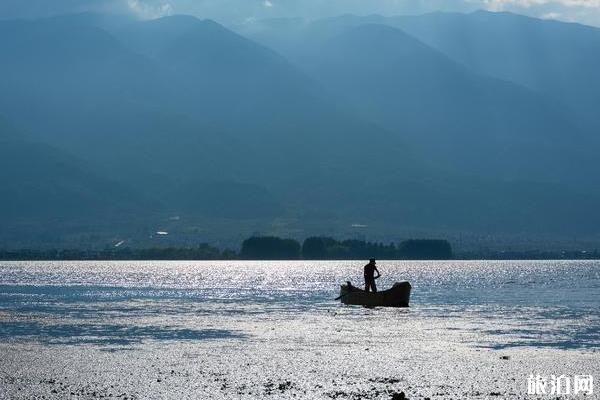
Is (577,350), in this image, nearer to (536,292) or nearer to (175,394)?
(175,394)

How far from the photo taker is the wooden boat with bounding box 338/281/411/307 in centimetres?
9825

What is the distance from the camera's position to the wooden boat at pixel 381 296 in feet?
322

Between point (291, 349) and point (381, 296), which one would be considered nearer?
point (291, 349)

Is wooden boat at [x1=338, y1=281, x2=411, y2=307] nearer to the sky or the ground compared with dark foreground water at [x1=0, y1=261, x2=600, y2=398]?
nearer to the sky

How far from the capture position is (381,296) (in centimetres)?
10019

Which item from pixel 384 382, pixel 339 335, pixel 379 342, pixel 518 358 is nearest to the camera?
pixel 384 382

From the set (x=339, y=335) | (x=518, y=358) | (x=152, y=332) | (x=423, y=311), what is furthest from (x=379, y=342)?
(x=423, y=311)

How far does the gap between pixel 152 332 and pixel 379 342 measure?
16184 mm

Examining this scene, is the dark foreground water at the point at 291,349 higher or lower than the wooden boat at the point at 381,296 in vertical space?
lower

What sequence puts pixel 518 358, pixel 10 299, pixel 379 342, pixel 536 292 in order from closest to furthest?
A: 1. pixel 518 358
2. pixel 379 342
3. pixel 10 299
4. pixel 536 292

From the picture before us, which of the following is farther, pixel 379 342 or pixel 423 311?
→ pixel 423 311

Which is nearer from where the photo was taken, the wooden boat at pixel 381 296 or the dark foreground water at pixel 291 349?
the dark foreground water at pixel 291 349

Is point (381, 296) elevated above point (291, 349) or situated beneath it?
elevated above

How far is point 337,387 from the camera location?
46.8 meters
